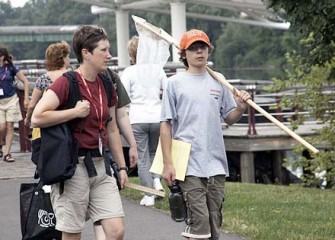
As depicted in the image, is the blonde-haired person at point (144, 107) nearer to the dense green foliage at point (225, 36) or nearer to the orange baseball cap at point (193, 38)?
the orange baseball cap at point (193, 38)

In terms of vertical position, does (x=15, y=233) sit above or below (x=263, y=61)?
above

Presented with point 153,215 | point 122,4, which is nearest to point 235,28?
point 122,4

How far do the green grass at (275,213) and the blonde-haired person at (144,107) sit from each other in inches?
20.8

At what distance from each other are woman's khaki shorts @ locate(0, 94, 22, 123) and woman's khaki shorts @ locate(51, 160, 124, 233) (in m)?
7.87

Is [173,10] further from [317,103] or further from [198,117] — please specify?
[198,117]

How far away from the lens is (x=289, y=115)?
19500 mm

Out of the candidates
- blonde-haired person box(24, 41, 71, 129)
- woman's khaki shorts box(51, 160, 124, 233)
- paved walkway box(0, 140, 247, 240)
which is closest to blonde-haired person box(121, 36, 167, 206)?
paved walkway box(0, 140, 247, 240)

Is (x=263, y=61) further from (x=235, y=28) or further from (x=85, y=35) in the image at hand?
(x=85, y=35)

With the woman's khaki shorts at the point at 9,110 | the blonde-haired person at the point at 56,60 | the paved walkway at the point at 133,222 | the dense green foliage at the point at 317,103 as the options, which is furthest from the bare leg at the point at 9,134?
the blonde-haired person at the point at 56,60

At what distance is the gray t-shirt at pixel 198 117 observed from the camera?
6.48 meters

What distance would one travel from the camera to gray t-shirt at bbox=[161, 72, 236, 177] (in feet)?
21.2

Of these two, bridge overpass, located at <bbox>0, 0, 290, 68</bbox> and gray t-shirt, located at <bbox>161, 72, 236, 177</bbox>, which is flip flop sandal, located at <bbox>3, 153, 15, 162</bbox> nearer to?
gray t-shirt, located at <bbox>161, 72, 236, 177</bbox>

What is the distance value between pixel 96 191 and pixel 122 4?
30077 mm

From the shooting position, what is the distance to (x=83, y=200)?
5.96m
